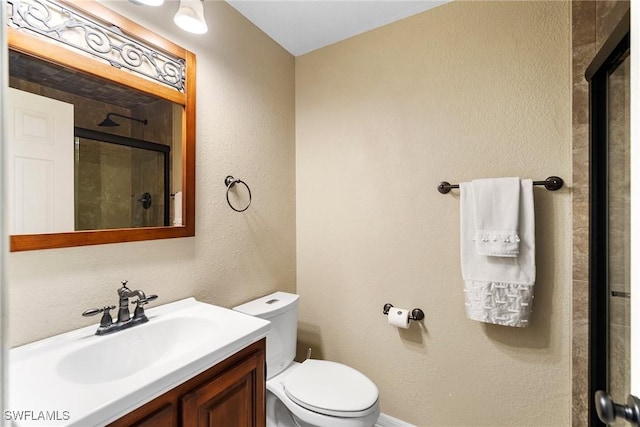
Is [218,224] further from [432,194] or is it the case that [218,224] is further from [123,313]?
[432,194]

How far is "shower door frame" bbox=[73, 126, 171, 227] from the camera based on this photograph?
0.99m

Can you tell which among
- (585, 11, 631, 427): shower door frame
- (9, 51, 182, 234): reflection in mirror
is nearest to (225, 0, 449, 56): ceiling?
(9, 51, 182, 234): reflection in mirror

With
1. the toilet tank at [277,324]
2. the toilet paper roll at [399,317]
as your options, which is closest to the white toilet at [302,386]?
the toilet tank at [277,324]

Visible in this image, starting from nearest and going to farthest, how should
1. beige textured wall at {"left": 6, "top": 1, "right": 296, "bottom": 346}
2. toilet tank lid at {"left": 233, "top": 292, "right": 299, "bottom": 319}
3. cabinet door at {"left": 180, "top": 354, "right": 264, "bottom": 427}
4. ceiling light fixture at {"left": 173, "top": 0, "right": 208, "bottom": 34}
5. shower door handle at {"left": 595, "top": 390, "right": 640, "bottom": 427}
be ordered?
shower door handle at {"left": 595, "top": 390, "right": 640, "bottom": 427} → cabinet door at {"left": 180, "top": 354, "right": 264, "bottom": 427} → beige textured wall at {"left": 6, "top": 1, "right": 296, "bottom": 346} → ceiling light fixture at {"left": 173, "top": 0, "right": 208, "bottom": 34} → toilet tank lid at {"left": 233, "top": 292, "right": 299, "bottom": 319}

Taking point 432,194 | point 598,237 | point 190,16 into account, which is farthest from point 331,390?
point 190,16

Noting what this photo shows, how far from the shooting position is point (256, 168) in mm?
1680

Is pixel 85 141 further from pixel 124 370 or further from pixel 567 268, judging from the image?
pixel 567 268

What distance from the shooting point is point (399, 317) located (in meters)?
1.56

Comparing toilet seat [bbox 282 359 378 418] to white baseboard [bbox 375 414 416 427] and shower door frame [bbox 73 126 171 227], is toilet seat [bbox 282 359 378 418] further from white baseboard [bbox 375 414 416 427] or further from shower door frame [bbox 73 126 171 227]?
shower door frame [bbox 73 126 171 227]

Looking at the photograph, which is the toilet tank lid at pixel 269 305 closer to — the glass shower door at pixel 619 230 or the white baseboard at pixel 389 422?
the white baseboard at pixel 389 422

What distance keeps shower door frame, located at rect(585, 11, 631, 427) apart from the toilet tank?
1.37m

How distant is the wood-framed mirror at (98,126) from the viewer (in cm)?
86

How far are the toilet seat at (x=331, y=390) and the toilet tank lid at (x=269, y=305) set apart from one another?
0.33m

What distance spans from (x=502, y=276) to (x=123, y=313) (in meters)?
1.61
